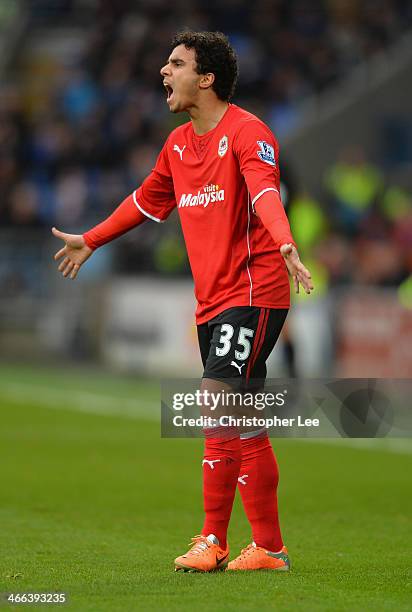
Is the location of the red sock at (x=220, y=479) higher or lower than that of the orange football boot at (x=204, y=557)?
higher

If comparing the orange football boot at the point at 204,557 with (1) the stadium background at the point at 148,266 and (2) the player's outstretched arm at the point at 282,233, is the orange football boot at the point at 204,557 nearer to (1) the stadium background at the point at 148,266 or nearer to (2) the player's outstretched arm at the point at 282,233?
(1) the stadium background at the point at 148,266

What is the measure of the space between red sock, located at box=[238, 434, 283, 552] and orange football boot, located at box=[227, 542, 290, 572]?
0.10 feet

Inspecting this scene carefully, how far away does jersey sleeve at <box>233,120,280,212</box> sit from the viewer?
598cm

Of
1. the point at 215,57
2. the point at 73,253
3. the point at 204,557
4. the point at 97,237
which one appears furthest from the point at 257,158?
the point at 204,557

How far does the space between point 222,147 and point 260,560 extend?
6.06ft

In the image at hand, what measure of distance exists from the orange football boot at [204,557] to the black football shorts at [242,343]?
70 cm

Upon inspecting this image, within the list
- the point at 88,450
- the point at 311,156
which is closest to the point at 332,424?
the point at 88,450

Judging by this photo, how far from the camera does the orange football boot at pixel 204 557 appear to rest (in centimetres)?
604

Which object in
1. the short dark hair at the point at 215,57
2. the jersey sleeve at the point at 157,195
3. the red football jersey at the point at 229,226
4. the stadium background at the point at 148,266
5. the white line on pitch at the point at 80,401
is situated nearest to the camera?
the red football jersey at the point at 229,226

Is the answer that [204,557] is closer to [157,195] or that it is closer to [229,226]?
[229,226]

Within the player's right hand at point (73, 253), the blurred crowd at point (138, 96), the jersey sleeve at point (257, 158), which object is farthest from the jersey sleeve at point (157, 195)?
the blurred crowd at point (138, 96)

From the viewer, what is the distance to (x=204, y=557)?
606 cm

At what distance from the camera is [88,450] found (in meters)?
11.9

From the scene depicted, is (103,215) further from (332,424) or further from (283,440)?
(332,424)
